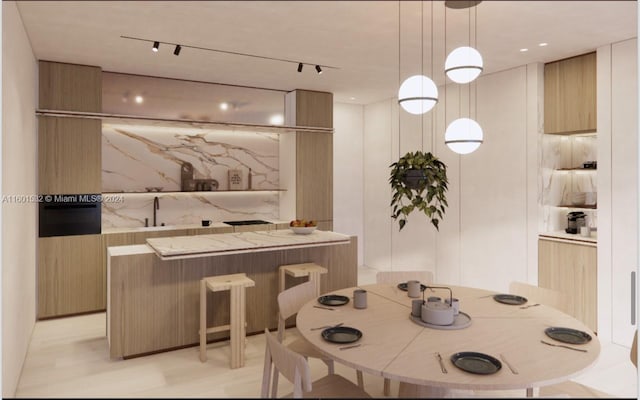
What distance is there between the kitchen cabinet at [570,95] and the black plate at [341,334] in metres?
3.22

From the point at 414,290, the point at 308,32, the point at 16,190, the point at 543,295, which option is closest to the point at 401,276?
the point at 414,290

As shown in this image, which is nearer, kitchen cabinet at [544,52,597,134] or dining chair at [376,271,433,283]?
dining chair at [376,271,433,283]

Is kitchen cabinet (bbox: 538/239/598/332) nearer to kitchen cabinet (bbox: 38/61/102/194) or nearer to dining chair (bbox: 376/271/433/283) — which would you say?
dining chair (bbox: 376/271/433/283)

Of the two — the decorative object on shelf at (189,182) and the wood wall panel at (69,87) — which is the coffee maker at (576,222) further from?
the wood wall panel at (69,87)

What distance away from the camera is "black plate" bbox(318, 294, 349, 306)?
250 centimetres

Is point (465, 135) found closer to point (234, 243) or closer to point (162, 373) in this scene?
point (234, 243)

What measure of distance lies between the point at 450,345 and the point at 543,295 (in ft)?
4.00

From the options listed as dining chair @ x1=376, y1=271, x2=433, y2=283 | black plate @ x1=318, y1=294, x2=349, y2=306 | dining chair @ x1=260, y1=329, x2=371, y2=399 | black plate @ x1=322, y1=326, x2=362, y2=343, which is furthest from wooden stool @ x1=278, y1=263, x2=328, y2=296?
black plate @ x1=322, y1=326, x2=362, y2=343

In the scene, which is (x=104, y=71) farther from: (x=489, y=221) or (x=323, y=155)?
(x=489, y=221)

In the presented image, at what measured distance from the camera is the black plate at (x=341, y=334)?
1.94 metres

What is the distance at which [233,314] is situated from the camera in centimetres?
318

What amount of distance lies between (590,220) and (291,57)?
3273 mm

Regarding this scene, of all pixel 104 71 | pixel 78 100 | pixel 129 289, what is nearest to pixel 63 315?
pixel 129 289

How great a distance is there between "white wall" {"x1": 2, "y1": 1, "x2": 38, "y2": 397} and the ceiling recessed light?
253 centimetres
